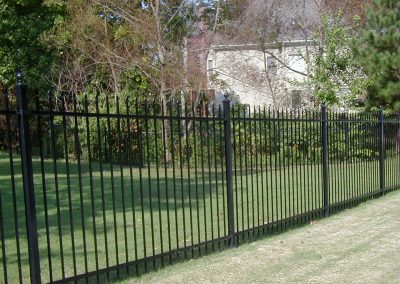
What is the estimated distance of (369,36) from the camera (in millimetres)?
18891

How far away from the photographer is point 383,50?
62.5 feet

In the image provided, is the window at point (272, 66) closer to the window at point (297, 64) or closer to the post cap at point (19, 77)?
the window at point (297, 64)

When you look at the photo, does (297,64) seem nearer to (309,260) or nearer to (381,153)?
(381,153)

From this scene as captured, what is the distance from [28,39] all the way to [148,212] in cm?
1763

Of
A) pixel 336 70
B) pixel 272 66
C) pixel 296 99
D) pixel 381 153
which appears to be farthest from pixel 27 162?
pixel 272 66

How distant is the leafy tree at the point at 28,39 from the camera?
80.9 ft

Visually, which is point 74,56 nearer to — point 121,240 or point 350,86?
point 350,86

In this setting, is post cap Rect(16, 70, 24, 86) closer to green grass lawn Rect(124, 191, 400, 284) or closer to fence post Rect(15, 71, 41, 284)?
fence post Rect(15, 71, 41, 284)

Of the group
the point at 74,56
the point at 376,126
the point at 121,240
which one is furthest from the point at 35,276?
the point at 74,56

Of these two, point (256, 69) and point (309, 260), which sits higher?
point (256, 69)

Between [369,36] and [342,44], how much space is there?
289cm

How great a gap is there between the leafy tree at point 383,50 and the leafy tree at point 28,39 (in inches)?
549

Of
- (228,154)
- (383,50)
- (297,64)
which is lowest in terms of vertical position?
(228,154)

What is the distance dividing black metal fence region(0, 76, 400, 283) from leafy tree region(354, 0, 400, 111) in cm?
626
